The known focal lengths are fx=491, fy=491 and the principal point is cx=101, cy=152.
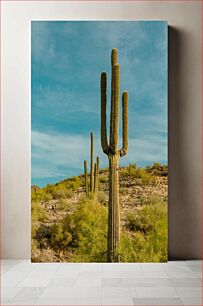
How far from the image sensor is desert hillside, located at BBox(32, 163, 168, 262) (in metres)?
5.09

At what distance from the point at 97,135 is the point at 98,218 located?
0.87 meters

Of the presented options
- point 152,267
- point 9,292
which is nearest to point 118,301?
point 9,292

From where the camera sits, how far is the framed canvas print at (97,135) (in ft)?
16.9

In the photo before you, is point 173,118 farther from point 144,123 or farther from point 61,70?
point 61,70

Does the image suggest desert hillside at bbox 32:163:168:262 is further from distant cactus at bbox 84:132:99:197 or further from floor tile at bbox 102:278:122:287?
floor tile at bbox 102:278:122:287

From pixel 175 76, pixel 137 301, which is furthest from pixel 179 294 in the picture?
pixel 175 76

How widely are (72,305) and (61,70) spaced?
2648mm

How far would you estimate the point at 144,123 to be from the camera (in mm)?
5191

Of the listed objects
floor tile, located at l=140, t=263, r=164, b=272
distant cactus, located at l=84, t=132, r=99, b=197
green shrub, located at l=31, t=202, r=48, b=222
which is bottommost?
floor tile, located at l=140, t=263, r=164, b=272

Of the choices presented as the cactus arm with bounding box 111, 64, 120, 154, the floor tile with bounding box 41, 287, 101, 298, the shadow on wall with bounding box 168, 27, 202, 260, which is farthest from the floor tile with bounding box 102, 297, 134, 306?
the cactus arm with bounding box 111, 64, 120, 154

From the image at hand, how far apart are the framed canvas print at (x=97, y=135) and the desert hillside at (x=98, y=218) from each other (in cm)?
1

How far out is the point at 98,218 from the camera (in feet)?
16.9

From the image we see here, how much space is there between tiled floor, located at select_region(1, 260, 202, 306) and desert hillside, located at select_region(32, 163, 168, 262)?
0.15 metres

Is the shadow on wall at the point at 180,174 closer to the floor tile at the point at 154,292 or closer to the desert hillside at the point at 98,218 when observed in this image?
the desert hillside at the point at 98,218
